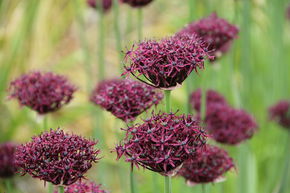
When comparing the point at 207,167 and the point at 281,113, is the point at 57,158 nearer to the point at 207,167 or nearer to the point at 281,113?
the point at 207,167

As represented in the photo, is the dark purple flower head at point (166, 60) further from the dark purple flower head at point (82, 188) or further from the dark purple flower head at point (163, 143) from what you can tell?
the dark purple flower head at point (82, 188)

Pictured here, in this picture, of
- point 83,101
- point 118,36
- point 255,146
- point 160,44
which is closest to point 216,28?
point 118,36

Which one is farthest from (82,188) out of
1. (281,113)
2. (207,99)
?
(281,113)

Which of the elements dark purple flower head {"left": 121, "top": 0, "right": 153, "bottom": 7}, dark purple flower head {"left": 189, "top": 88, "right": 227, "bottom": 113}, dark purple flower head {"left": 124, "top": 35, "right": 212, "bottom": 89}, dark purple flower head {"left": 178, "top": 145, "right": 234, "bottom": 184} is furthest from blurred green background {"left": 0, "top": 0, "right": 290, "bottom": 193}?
dark purple flower head {"left": 124, "top": 35, "right": 212, "bottom": 89}

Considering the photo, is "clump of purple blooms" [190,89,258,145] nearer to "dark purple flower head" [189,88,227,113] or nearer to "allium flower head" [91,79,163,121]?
"dark purple flower head" [189,88,227,113]

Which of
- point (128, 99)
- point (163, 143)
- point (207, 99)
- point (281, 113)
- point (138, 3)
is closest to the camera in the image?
point (163, 143)

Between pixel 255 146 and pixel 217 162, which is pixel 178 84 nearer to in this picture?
pixel 217 162
